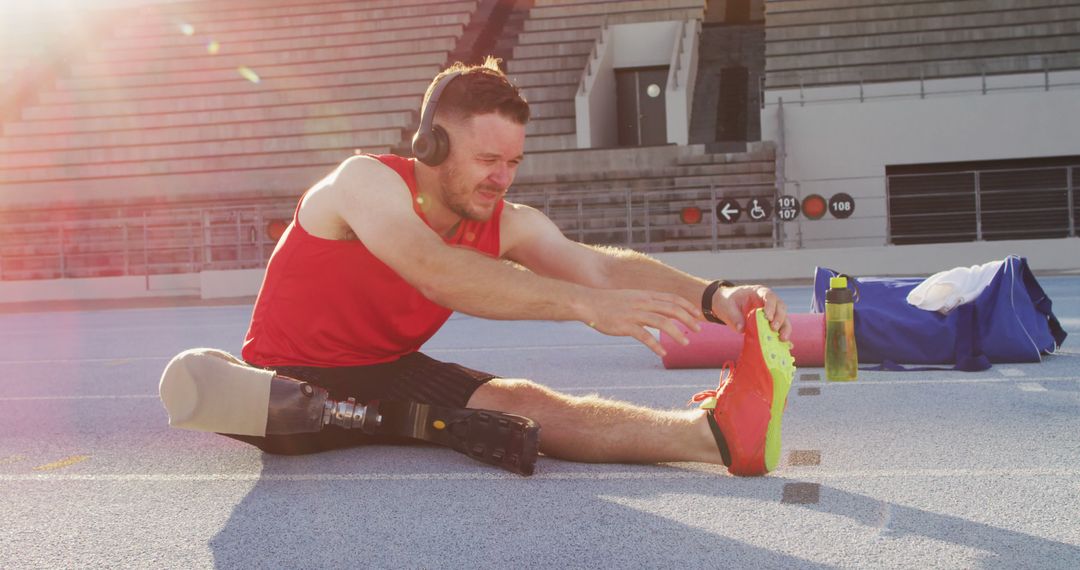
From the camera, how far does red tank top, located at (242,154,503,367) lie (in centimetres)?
279

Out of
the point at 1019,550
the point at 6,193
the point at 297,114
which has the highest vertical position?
the point at 297,114

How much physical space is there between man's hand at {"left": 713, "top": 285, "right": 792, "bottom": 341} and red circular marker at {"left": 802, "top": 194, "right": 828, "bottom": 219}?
11248mm

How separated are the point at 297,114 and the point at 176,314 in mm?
6771

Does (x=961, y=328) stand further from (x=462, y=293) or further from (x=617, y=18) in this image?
(x=617, y=18)

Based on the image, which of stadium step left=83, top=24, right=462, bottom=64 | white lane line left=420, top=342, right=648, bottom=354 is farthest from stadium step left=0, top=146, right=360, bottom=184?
white lane line left=420, top=342, right=648, bottom=354

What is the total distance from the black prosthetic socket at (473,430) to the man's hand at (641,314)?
0.58 m

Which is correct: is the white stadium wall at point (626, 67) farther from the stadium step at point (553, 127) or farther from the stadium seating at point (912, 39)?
the stadium seating at point (912, 39)

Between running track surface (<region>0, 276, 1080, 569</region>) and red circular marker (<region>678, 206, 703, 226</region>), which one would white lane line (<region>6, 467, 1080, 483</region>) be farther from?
red circular marker (<region>678, 206, 703, 226</region>)

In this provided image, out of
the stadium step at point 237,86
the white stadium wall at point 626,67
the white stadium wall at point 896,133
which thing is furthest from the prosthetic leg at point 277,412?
the stadium step at point 237,86

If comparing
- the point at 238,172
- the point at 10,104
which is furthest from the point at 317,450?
the point at 10,104

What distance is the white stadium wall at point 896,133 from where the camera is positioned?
46.2 ft

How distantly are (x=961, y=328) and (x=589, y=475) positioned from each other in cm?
263

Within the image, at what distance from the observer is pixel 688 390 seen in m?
4.20

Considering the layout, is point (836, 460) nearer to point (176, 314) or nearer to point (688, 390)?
point (688, 390)
